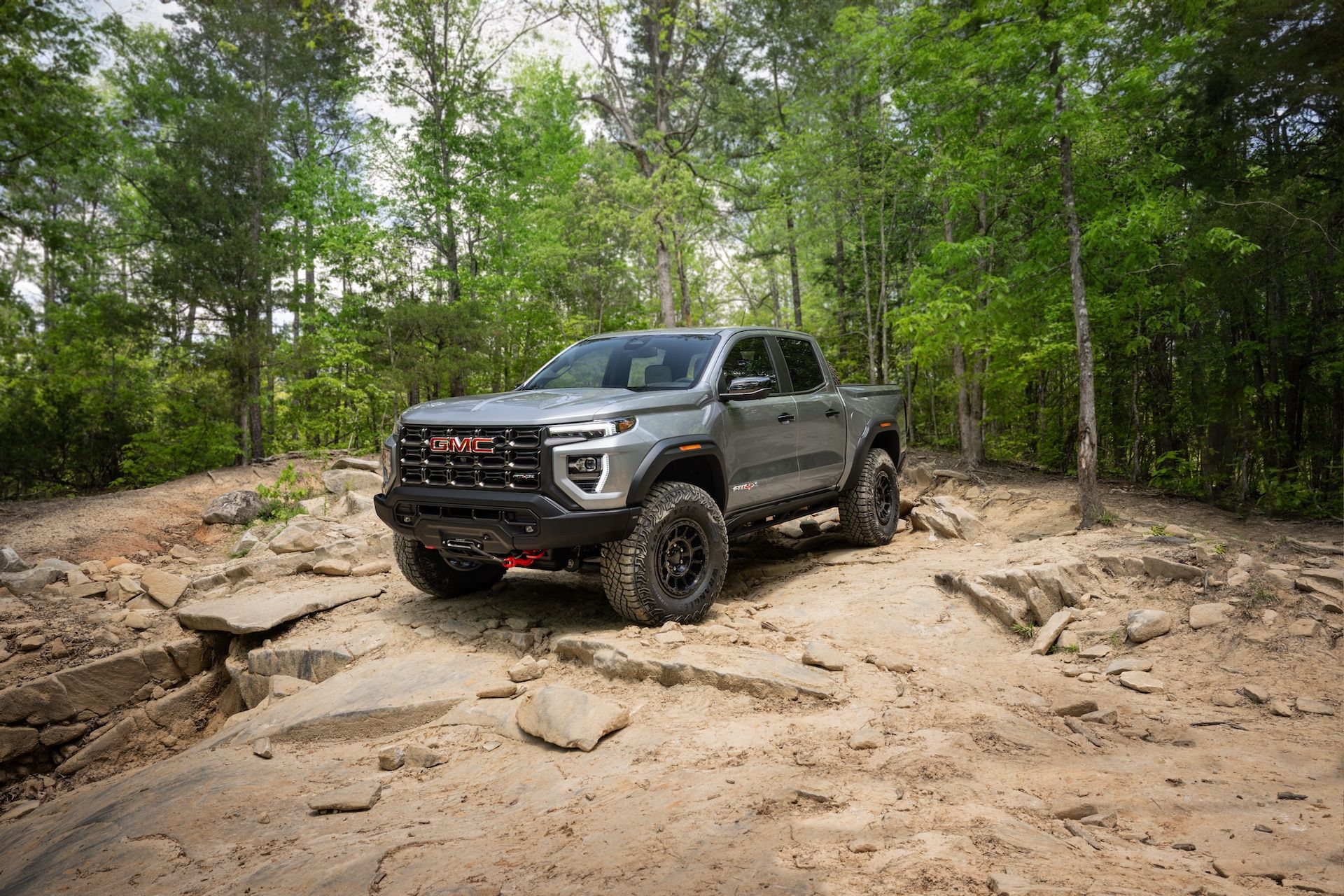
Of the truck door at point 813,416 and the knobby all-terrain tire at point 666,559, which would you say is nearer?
the knobby all-terrain tire at point 666,559

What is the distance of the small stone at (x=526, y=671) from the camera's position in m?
4.71

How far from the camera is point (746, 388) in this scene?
18.4ft

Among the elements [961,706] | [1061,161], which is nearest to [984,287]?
[1061,161]

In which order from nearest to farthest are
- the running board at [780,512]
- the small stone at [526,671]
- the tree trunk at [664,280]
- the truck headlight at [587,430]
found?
the small stone at [526,671] → the truck headlight at [587,430] → the running board at [780,512] → the tree trunk at [664,280]

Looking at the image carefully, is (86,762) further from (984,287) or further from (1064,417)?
(1064,417)

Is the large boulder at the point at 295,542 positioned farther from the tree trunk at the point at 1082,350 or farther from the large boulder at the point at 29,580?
the tree trunk at the point at 1082,350

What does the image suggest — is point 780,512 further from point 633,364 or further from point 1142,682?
point 1142,682

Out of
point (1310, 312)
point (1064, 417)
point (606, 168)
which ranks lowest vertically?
point (1064, 417)

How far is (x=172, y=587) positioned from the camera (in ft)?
25.5

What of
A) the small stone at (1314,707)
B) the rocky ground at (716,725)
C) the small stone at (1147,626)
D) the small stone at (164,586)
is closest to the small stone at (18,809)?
the rocky ground at (716,725)

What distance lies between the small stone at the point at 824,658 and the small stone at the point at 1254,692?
2176 mm

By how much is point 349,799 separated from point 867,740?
243cm

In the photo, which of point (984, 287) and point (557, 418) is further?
point (984, 287)

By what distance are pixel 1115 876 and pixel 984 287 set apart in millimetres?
7708
